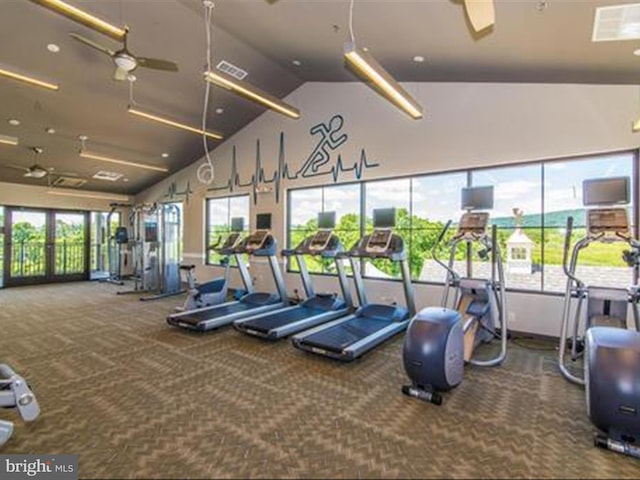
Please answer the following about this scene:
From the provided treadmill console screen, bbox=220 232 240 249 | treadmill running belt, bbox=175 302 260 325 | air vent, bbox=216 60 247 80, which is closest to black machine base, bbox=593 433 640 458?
treadmill running belt, bbox=175 302 260 325

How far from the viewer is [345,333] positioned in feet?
15.6

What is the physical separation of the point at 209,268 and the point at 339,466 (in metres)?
8.19

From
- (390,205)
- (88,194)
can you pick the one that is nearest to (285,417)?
(390,205)

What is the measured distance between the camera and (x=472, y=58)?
4535 mm

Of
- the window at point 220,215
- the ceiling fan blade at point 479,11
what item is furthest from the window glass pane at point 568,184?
the window at point 220,215

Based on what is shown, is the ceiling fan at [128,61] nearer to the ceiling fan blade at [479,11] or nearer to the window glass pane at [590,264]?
the ceiling fan blade at [479,11]

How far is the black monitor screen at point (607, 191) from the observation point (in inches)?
143

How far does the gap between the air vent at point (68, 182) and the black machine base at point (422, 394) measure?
10.8 meters

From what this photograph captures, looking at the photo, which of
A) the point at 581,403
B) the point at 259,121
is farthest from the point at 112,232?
the point at 581,403

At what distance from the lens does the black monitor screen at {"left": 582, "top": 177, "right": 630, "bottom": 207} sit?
3631 mm

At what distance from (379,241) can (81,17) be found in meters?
4.36

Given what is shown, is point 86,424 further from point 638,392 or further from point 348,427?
point 638,392

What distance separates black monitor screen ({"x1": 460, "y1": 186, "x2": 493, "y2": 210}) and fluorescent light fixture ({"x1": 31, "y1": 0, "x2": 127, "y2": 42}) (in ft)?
14.5

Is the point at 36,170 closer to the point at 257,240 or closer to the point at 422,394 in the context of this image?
the point at 257,240
